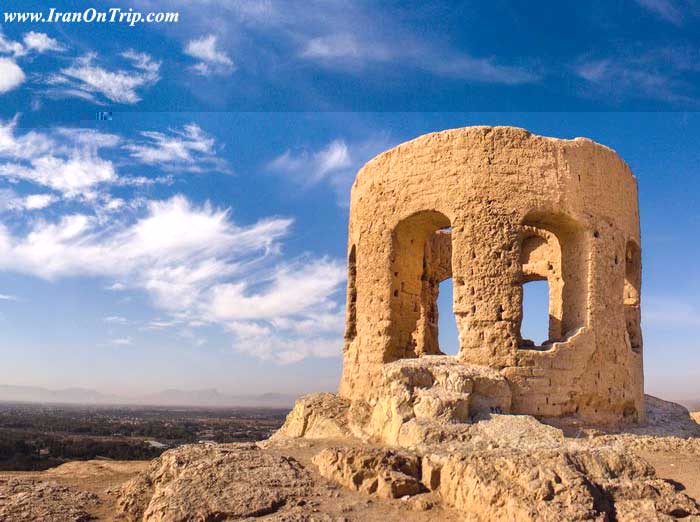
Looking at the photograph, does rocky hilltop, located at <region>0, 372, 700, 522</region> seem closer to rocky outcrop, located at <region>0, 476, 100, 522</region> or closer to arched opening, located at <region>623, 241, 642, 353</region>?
rocky outcrop, located at <region>0, 476, 100, 522</region>

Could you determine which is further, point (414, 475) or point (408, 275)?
point (408, 275)

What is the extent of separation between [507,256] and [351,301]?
10.4ft

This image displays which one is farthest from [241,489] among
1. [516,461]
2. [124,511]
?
[516,461]

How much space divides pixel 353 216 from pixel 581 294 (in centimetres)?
402

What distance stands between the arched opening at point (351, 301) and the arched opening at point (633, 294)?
4609 millimetres

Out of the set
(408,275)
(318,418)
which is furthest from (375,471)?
(408,275)

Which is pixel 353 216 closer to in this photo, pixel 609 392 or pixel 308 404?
pixel 308 404

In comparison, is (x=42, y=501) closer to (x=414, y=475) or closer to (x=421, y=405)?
(x=414, y=475)

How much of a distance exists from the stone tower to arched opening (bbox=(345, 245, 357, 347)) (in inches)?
19.9

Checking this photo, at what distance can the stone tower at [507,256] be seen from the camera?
28.1ft

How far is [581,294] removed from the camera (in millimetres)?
9102

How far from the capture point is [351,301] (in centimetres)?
1080

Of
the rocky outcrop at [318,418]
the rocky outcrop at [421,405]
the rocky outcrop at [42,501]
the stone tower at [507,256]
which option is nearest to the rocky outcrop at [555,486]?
the rocky outcrop at [421,405]

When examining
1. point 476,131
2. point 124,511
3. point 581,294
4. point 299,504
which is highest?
point 476,131
